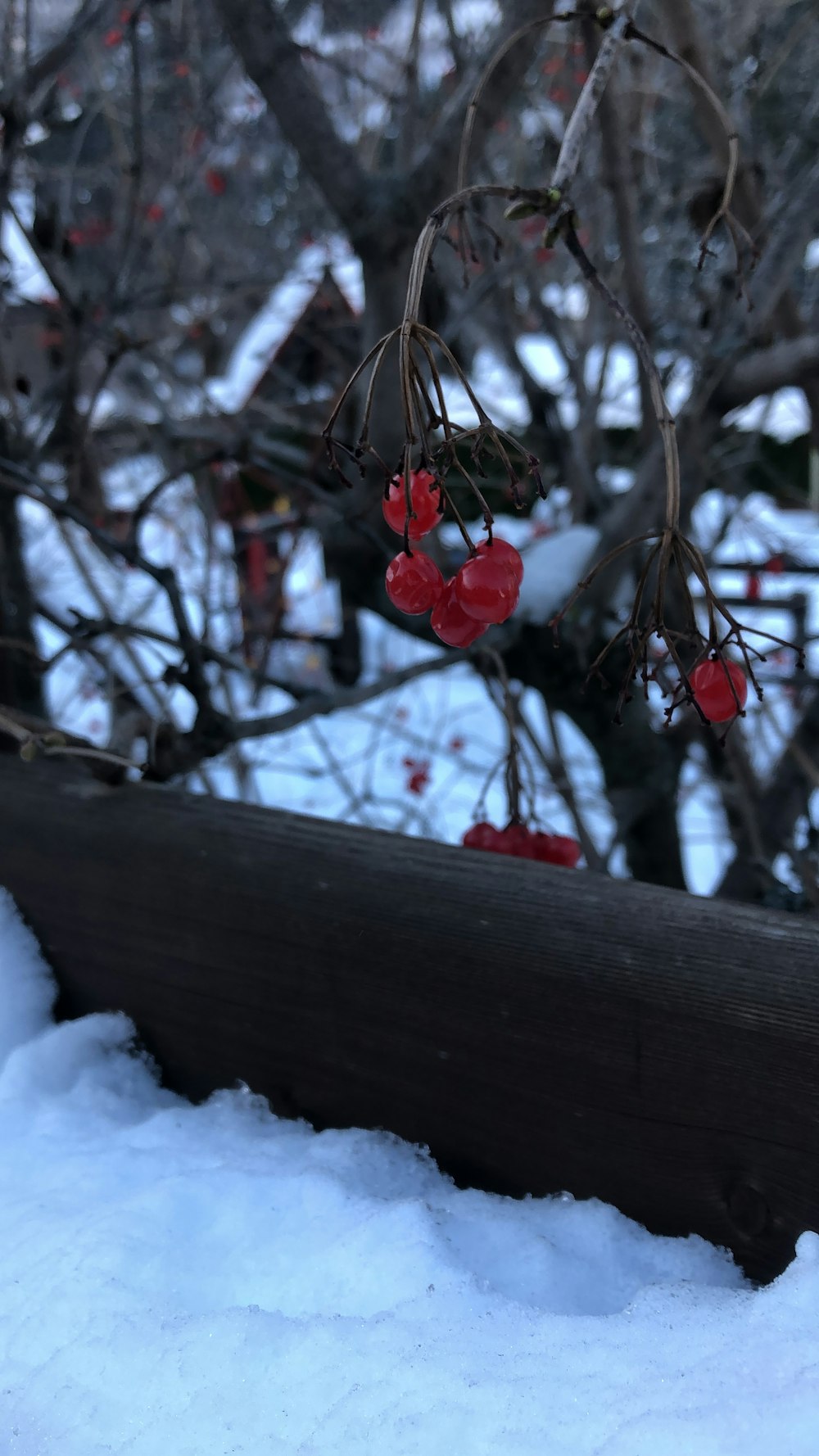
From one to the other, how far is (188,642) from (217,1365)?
0.69 metres

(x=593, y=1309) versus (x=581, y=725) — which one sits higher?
(x=581, y=725)

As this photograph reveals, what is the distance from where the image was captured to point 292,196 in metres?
4.40

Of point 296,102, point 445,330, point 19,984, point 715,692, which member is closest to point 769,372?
point 445,330

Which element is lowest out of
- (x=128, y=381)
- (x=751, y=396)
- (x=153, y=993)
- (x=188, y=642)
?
(x=153, y=993)

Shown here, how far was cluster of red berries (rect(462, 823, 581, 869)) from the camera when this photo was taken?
95cm

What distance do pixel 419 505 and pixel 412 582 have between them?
69 mm

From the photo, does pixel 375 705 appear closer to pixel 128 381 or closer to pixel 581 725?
pixel 128 381

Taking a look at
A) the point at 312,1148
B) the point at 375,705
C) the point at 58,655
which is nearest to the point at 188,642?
the point at 58,655

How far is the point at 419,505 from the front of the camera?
0.65m

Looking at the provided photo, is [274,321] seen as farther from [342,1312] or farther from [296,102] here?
[342,1312]

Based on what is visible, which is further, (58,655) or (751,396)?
(751,396)

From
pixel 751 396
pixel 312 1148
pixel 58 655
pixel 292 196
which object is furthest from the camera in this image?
pixel 292 196

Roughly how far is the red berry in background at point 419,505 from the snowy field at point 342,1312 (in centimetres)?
42

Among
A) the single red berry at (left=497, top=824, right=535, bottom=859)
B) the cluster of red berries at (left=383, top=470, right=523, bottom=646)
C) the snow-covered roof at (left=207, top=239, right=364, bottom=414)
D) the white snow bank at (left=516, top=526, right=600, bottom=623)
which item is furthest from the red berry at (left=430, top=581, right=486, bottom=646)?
the snow-covered roof at (left=207, top=239, right=364, bottom=414)
